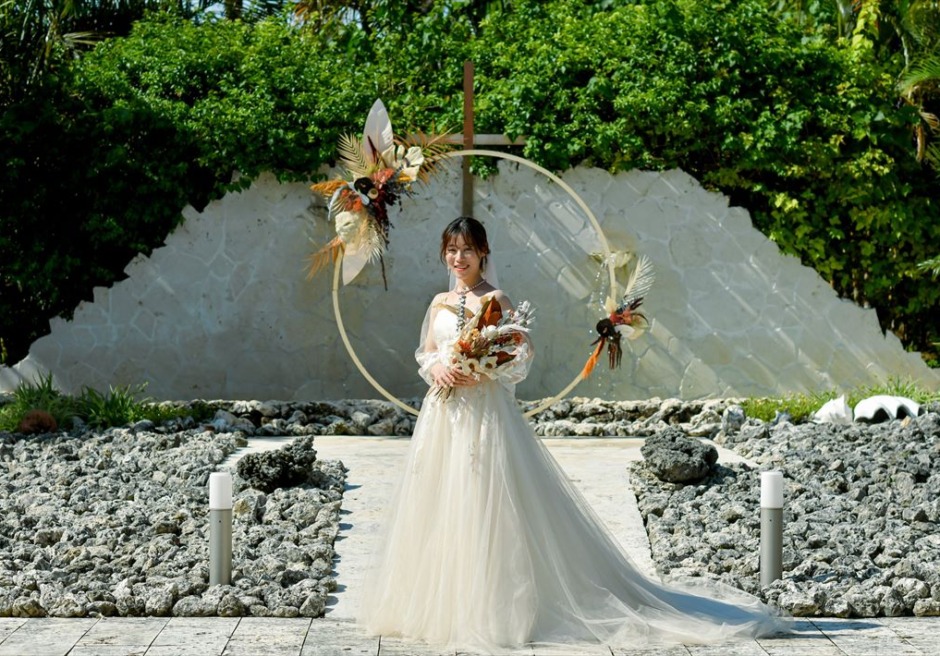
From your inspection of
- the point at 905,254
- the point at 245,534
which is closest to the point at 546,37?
the point at 905,254

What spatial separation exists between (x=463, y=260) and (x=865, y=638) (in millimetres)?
2351

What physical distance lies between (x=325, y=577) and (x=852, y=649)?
2.60m

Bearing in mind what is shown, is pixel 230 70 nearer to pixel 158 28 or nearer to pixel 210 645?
pixel 158 28

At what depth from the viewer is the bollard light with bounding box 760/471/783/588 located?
20.2 ft

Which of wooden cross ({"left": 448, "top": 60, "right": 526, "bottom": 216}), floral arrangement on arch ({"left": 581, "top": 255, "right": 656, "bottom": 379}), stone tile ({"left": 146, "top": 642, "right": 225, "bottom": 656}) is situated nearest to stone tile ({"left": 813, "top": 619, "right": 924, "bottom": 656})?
floral arrangement on arch ({"left": 581, "top": 255, "right": 656, "bottom": 379})

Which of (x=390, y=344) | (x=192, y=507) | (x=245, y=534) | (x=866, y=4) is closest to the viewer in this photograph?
(x=245, y=534)

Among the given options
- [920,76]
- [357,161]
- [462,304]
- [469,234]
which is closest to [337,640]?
[462,304]

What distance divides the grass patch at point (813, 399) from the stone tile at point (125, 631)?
20.3 feet

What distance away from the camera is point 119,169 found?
40.7 ft

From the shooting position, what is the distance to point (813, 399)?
11.4 meters

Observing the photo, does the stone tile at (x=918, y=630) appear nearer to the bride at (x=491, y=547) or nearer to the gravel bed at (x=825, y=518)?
the gravel bed at (x=825, y=518)

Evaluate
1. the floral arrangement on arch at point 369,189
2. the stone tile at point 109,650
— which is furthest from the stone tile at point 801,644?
the stone tile at point 109,650

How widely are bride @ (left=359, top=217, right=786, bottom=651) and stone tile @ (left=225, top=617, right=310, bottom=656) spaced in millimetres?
329

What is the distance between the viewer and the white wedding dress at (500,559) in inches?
214
